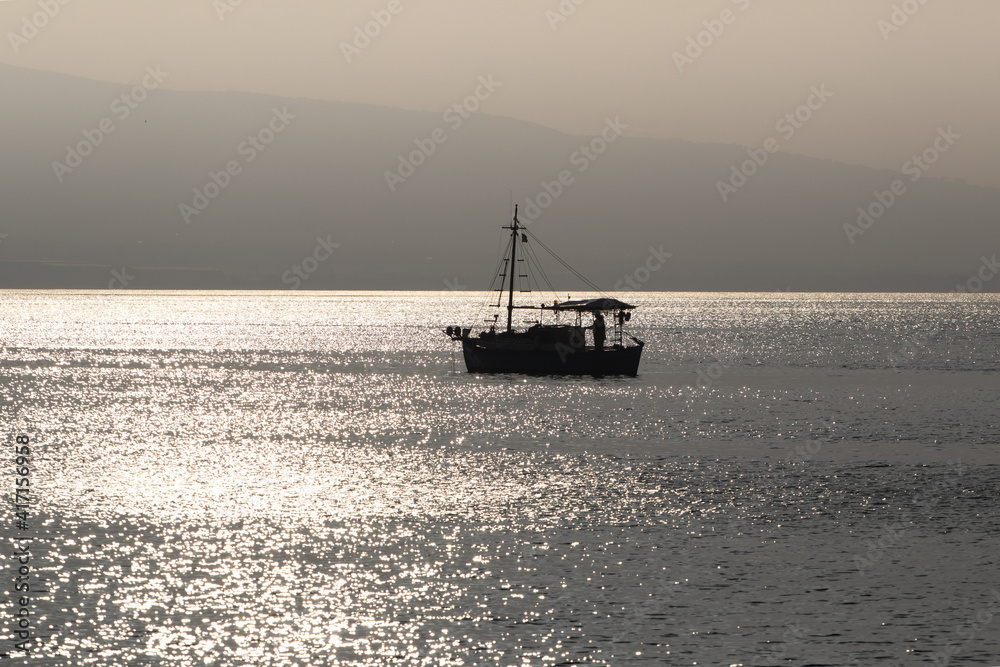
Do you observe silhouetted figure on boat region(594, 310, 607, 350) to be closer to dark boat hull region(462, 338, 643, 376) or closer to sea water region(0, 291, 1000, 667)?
dark boat hull region(462, 338, 643, 376)

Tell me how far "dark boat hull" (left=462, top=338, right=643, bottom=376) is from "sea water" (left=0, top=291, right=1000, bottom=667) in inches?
673

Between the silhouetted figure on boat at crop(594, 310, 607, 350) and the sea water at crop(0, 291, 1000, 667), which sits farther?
the silhouetted figure on boat at crop(594, 310, 607, 350)

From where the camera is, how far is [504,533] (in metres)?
30.6

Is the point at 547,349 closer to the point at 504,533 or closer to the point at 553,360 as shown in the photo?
the point at 553,360

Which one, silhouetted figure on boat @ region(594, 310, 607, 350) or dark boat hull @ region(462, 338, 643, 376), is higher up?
silhouetted figure on boat @ region(594, 310, 607, 350)

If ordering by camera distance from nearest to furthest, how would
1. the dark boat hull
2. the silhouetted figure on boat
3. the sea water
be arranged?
the sea water, the silhouetted figure on boat, the dark boat hull

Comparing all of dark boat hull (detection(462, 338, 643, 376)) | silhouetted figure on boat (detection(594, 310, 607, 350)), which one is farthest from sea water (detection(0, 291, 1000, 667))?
dark boat hull (detection(462, 338, 643, 376))

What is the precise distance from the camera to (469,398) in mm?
76562

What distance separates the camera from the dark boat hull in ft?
295

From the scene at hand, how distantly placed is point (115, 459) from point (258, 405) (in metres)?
26.3

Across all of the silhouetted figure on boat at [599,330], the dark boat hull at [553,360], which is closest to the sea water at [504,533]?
the silhouetted figure on boat at [599,330]

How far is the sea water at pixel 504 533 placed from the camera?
21234 millimetres

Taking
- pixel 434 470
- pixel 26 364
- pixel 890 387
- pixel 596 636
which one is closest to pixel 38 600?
pixel 596 636

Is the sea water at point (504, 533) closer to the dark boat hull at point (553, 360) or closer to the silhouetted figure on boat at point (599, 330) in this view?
the silhouetted figure on boat at point (599, 330)
